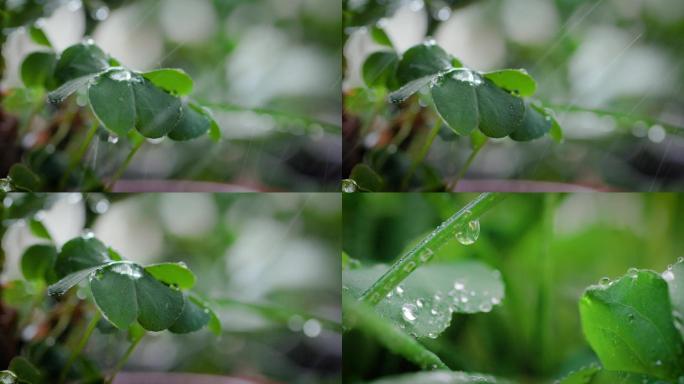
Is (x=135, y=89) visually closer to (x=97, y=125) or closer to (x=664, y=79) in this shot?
(x=97, y=125)

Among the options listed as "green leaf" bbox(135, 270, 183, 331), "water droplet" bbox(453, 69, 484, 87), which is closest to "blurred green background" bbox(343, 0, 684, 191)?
"water droplet" bbox(453, 69, 484, 87)

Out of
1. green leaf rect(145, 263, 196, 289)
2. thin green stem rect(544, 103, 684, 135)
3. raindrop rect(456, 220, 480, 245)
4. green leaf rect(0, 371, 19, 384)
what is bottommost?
green leaf rect(0, 371, 19, 384)

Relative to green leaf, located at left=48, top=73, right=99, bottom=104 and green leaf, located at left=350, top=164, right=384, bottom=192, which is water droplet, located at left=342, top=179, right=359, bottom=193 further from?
green leaf, located at left=48, top=73, right=99, bottom=104

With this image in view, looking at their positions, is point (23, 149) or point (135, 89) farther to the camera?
point (23, 149)

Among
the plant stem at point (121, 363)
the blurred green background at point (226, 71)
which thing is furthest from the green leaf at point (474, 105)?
the plant stem at point (121, 363)

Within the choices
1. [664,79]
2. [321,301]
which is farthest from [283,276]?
[664,79]

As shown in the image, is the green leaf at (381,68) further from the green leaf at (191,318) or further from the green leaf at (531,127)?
the green leaf at (191,318)

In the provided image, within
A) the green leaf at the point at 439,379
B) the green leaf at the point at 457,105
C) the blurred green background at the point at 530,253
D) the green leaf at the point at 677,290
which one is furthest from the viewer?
the blurred green background at the point at 530,253
